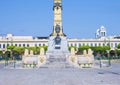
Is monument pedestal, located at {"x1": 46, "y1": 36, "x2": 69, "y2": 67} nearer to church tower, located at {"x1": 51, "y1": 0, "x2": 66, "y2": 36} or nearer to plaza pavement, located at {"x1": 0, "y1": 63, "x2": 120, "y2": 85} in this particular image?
church tower, located at {"x1": 51, "y1": 0, "x2": 66, "y2": 36}

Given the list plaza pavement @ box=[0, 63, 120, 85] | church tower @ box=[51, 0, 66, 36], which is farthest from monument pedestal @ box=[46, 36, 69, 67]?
plaza pavement @ box=[0, 63, 120, 85]

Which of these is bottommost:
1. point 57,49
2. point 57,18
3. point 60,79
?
point 60,79

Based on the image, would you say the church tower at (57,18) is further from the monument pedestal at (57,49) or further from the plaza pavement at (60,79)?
the plaza pavement at (60,79)

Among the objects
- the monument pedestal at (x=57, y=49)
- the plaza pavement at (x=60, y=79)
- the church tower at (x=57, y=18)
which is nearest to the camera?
the plaza pavement at (x=60, y=79)

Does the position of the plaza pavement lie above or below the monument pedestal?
below

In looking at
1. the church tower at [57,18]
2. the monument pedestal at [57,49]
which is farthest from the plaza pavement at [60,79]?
the church tower at [57,18]

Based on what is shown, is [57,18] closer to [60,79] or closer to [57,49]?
[57,49]

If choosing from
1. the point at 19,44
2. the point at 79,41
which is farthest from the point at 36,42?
the point at 79,41

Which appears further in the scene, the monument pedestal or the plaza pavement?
the monument pedestal

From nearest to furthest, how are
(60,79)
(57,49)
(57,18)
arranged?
(60,79)
(57,49)
(57,18)

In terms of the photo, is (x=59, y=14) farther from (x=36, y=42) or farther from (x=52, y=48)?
(x=36, y=42)

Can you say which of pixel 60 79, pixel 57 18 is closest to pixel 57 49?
pixel 57 18

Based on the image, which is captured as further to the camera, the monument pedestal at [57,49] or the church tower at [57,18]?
the church tower at [57,18]

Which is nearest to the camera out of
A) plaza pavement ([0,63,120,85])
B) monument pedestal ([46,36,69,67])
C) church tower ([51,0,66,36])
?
plaza pavement ([0,63,120,85])
